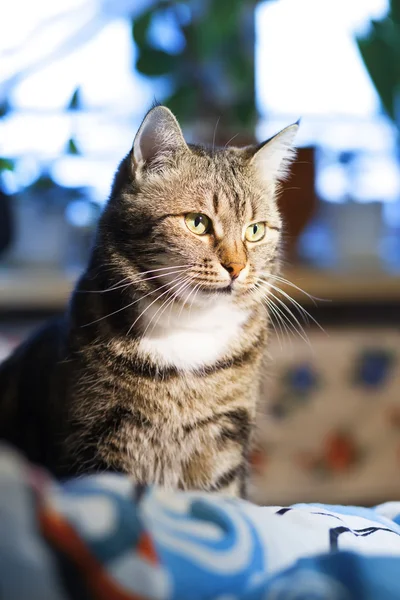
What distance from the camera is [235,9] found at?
1.87 m

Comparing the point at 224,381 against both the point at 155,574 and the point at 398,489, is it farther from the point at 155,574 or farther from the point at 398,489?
the point at 398,489

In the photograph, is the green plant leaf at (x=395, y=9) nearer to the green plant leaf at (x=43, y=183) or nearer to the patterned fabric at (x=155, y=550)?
the green plant leaf at (x=43, y=183)

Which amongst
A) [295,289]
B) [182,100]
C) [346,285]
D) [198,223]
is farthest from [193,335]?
[182,100]

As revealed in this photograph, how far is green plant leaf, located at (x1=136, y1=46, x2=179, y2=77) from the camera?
80.2 inches

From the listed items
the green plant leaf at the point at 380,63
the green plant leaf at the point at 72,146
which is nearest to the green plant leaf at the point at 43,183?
the green plant leaf at the point at 72,146

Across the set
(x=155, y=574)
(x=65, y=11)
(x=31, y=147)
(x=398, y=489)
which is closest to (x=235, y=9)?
(x=65, y=11)

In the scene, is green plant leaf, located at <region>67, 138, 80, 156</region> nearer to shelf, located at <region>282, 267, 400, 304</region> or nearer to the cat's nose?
the cat's nose

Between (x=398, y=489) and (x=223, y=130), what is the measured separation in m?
1.33

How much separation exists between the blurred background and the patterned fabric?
137 cm

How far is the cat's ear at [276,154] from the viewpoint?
94cm

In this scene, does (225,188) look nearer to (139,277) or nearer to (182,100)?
(139,277)

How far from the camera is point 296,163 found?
1946 mm

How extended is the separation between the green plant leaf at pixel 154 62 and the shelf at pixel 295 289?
0.71 metres

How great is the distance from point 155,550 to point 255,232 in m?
0.63
